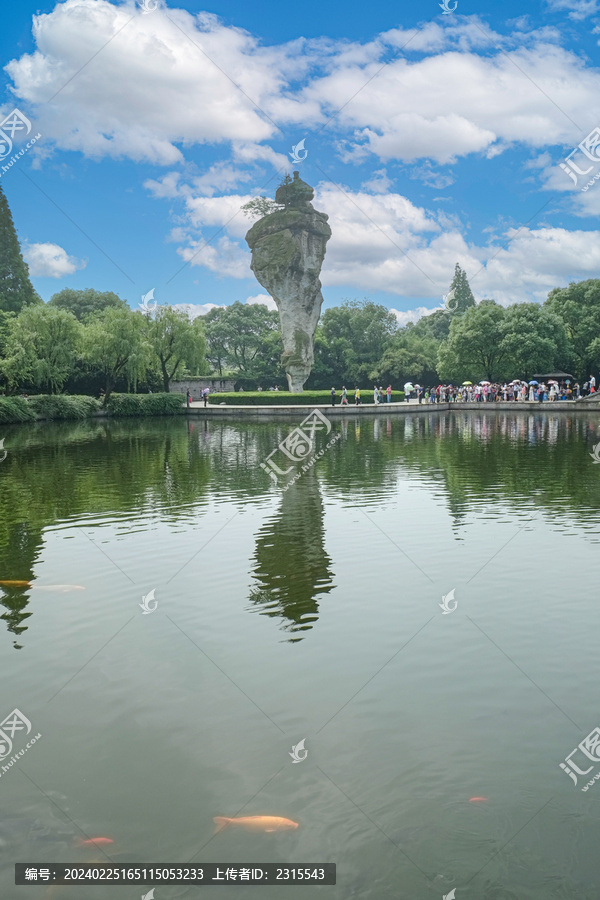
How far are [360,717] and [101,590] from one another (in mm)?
4486

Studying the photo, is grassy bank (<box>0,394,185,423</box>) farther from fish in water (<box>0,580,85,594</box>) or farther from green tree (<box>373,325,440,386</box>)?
fish in water (<box>0,580,85,594</box>)

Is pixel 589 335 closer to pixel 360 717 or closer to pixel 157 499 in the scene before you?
pixel 157 499

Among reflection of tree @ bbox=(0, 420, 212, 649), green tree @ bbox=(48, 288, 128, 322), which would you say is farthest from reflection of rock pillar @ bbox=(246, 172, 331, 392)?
green tree @ bbox=(48, 288, 128, 322)

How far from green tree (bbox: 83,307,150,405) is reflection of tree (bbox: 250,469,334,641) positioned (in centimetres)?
3483

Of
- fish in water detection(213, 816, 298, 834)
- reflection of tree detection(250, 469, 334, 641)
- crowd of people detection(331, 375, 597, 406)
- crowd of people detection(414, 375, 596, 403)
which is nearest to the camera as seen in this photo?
fish in water detection(213, 816, 298, 834)

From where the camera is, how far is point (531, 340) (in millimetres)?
56906

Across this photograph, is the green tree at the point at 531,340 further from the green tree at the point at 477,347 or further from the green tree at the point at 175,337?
the green tree at the point at 175,337

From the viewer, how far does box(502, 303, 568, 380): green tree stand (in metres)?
57.3

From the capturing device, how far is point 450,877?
4031mm

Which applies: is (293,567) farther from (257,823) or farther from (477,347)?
(477,347)

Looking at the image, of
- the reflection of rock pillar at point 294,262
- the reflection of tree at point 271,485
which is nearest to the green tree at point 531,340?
the reflection of rock pillar at point 294,262

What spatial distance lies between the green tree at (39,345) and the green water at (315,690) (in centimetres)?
2939

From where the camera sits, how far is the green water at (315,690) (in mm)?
4281

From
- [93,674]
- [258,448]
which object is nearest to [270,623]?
[93,674]
